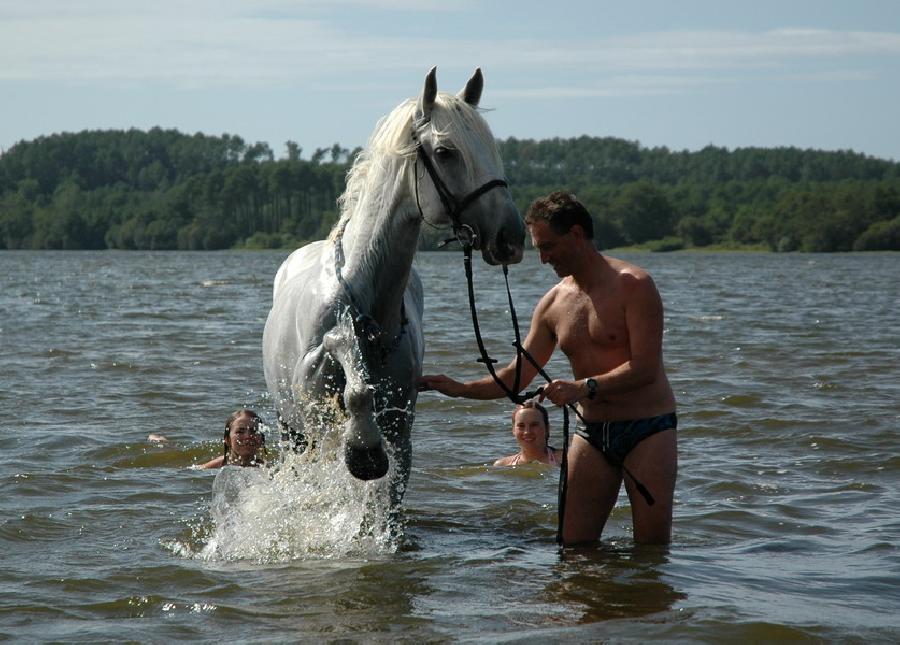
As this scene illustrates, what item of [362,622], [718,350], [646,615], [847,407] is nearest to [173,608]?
[362,622]

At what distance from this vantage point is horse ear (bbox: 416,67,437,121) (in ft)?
20.9

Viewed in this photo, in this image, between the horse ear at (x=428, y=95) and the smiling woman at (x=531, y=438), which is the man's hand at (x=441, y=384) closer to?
the horse ear at (x=428, y=95)

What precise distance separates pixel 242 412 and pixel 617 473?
166 inches

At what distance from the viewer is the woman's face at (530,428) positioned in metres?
11.0

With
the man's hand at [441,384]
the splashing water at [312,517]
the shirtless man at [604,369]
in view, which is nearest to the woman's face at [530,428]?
the splashing water at [312,517]

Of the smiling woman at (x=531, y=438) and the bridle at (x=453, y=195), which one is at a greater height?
the bridle at (x=453, y=195)

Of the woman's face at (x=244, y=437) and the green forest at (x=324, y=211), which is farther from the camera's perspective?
the green forest at (x=324, y=211)

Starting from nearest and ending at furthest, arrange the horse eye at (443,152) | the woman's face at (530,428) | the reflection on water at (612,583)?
the horse eye at (443,152)
the reflection on water at (612,583)
the woman's face at (530,428)

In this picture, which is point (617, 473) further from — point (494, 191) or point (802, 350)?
point (802, 350)

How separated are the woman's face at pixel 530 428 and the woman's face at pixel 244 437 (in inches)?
84.7

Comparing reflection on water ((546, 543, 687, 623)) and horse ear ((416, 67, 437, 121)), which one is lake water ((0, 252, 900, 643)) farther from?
horse ear ((416, 67, 437, 121))

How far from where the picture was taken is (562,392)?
6609 millimetres

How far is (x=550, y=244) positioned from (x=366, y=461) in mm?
1440

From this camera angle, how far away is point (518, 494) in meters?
10.2
